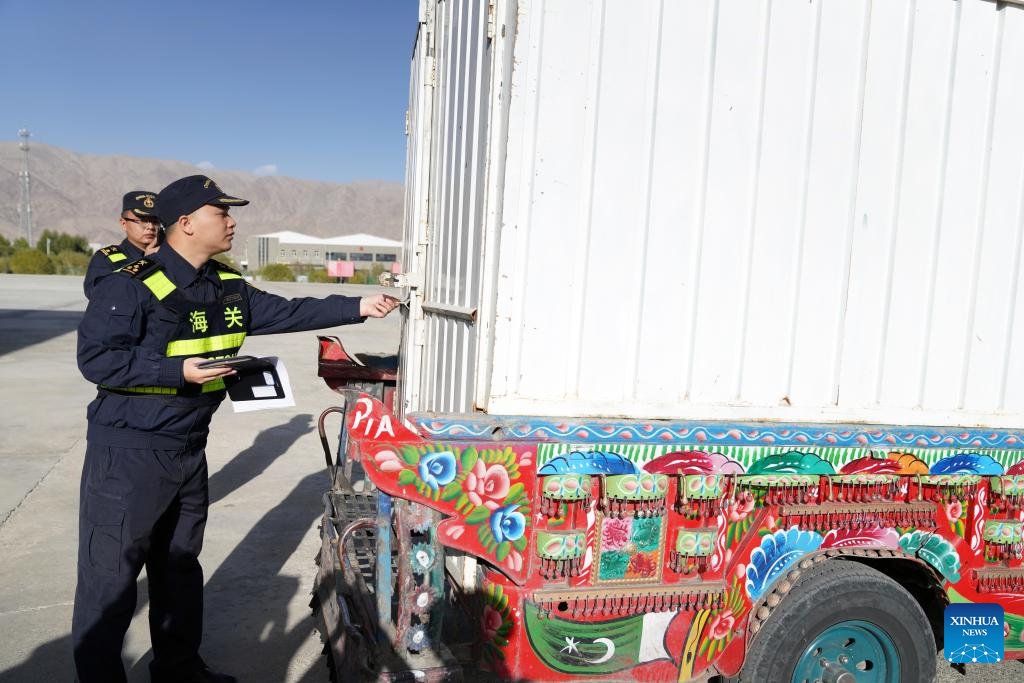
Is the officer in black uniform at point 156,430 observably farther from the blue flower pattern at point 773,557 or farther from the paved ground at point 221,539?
the blue flower pattern at point 773,557

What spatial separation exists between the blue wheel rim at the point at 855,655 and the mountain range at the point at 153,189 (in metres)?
122

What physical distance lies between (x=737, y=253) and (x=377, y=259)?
243 ft

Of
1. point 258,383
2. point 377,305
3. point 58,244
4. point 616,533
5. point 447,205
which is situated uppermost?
point 58,244

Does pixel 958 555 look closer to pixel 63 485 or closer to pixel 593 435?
pixel 593 435

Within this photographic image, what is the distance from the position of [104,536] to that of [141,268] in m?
1.04

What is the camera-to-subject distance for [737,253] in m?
2.88

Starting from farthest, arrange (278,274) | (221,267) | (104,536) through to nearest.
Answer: (278,274), (221,267), (104,536)

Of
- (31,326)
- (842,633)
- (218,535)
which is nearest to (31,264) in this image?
(31,326)

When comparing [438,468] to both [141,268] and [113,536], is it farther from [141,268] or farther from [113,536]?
[141,268]

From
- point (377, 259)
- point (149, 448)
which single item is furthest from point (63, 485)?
point (377, 259)

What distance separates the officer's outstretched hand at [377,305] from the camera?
12.1 ft

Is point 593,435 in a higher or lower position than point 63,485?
higher

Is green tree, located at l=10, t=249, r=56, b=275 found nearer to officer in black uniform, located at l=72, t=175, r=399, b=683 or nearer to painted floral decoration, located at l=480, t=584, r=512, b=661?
officer in black uniform, located at l=72, t=175, r=399, b=683

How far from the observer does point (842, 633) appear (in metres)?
3.05
